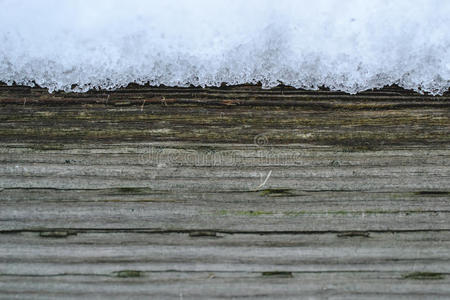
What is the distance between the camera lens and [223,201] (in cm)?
87

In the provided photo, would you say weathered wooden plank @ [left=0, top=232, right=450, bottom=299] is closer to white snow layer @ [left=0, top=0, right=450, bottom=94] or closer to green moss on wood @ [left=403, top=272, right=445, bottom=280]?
green moss on wood @ [left=403, top=272, right=445, bottom=280]

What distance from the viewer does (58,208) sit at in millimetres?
866

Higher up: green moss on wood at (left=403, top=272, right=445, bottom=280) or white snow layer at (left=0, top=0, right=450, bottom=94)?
white snow layer at (left=0, top=0, right=450, bottom=94)

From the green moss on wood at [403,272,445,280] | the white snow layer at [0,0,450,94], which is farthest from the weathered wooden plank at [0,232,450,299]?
the white snow layer at [0,0,450,94]

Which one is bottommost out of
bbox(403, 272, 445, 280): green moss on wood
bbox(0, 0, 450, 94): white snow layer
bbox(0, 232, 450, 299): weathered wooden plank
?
bbox(403, 272, 445, 280): green moss on wood

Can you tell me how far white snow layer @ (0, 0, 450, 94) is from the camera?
0.84 metres

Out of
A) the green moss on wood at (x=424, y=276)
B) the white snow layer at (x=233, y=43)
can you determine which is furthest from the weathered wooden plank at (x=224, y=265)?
the white snow layer at (x=233, y=43)

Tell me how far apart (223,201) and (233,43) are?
600mm

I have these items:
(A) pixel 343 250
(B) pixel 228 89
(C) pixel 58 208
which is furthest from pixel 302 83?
(C) pixel 58 208

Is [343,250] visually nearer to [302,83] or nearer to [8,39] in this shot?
[302,83]

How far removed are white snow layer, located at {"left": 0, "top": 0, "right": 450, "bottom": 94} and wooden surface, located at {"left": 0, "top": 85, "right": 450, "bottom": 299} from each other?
0.10m

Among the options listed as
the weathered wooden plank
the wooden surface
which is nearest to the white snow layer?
the wooden surface

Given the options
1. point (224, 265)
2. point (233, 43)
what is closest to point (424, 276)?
point (224, 265)

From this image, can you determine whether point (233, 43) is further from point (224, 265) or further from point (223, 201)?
point (224, 265)
